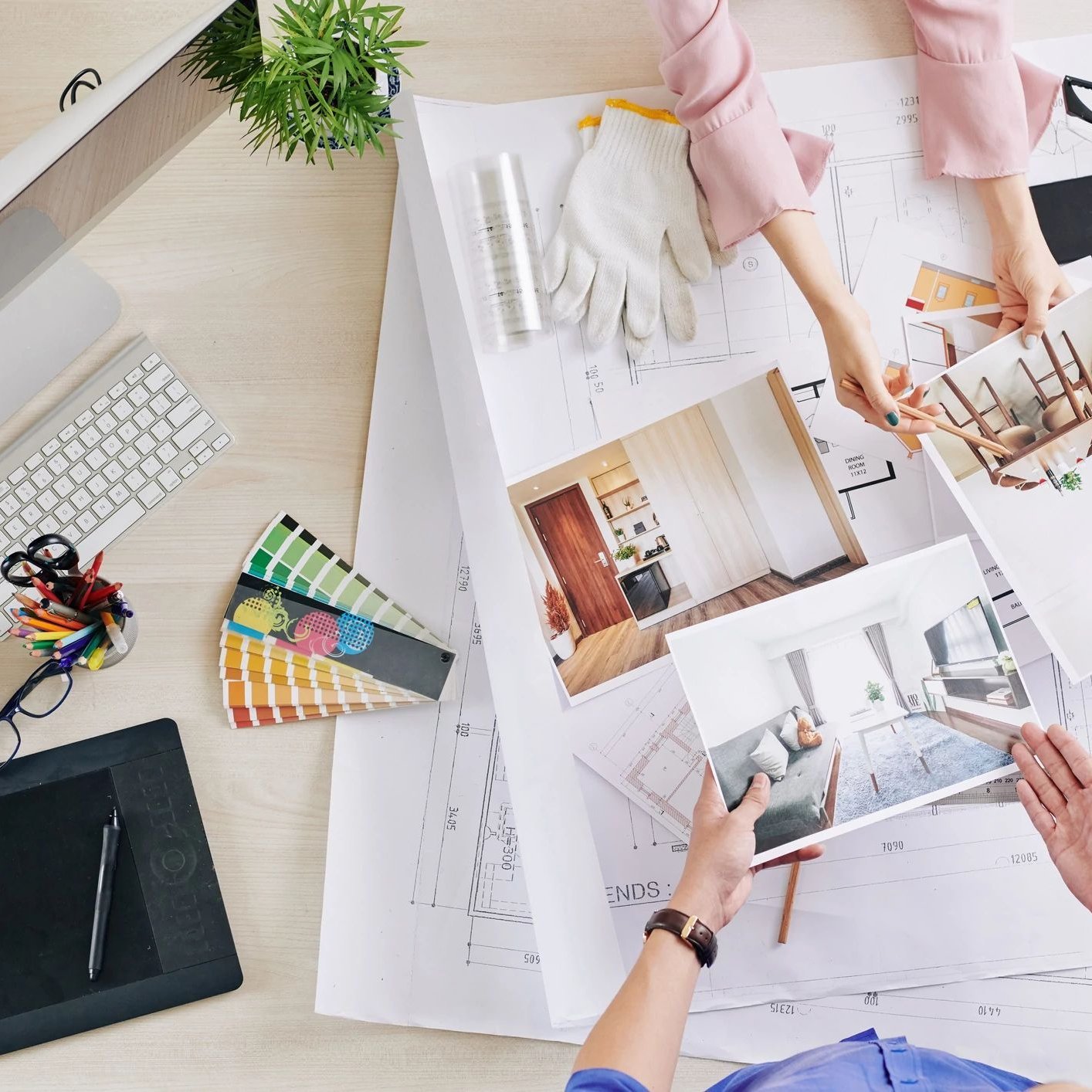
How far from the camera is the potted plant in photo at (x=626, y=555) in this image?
0.94m

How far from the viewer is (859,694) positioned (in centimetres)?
86

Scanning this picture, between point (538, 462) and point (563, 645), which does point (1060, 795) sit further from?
point (538, 462)

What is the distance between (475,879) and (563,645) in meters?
0.26

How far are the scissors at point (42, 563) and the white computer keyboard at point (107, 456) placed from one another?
1.4 inches

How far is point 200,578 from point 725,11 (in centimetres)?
80

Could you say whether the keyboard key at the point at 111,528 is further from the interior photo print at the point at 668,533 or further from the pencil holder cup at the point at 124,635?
the interior photo print at the point at 668,533

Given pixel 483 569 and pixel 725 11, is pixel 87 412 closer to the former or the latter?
pixel 483 569

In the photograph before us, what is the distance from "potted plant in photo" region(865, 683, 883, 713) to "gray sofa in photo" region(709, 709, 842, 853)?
0.22 ft

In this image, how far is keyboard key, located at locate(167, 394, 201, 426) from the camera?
952 mm

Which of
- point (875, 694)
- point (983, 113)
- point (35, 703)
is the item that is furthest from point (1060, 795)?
point (35, 703)

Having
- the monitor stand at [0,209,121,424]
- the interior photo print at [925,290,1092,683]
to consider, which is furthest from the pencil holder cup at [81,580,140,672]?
the interior photo print at [925,290,1092,683]

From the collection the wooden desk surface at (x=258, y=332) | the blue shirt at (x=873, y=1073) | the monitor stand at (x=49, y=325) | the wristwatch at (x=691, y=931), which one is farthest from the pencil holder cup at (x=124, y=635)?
the blue shirt at (x=873, y=1073)

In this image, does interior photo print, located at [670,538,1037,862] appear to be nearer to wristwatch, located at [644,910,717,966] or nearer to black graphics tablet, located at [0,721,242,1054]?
wristwatch, located at [644,910,717,966]

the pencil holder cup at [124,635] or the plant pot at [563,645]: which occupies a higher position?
the pencil holder cup at [124,635]
